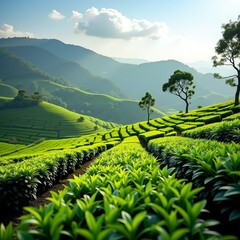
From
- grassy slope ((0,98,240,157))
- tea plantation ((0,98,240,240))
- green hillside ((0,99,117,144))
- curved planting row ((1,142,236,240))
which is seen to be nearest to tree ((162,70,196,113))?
grassy slope ((0,98,240,157))

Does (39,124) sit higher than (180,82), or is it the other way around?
(180,82)

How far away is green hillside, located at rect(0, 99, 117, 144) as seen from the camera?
140250 millimetres

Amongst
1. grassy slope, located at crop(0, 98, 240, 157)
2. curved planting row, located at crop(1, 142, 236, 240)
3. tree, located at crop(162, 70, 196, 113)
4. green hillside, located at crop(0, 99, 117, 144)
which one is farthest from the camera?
green hillside, located at crop(0, 99, 117, 144)

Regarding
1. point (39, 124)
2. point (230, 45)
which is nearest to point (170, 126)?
point (230, 45)

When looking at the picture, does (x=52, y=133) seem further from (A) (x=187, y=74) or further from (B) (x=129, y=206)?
(B) (x=129, y=206)

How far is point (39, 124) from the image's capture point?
6230 inches

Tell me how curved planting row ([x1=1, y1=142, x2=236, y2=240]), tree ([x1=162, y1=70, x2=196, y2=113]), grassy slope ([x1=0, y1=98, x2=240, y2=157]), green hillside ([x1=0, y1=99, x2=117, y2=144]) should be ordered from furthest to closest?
1. green hillside ([x1=0, y1=99, x2=117, y2=144])
2. tree ([x1=162, y1=70, x2=196, y2=113])
3. grassy slope ([x1=0, y1=98, x2=240, y2=157])
4. curved planting row ([x1=1, y1=142, x2=236, y2=240])

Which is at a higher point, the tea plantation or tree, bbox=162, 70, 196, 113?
tree, bbox=162, 70, 196, 113

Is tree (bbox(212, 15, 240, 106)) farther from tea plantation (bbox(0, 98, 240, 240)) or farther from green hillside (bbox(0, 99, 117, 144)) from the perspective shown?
green hillside (bbox(0, 99, 117, 144))

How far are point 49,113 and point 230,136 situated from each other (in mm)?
169577

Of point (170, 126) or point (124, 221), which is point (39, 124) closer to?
point (170, 126)

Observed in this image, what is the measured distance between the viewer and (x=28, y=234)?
10.9 feet

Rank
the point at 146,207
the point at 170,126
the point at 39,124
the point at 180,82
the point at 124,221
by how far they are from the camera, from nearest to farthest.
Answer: the point at 124,221
the point at 146,207
the point at 170,126
the point at 180,82
the point at 39,124

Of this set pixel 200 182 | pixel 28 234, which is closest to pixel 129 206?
pixel 28 234
